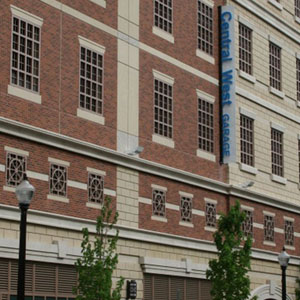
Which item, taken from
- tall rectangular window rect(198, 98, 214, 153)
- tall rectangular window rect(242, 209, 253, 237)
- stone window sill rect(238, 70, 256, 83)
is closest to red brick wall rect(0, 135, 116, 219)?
tall rectangular window rect(198, 98, 214, 153)

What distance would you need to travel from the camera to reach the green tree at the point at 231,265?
32906 millimetres

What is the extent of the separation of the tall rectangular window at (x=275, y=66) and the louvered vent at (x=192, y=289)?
41.4 feet

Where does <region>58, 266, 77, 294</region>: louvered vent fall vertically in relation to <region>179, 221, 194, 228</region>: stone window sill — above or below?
below

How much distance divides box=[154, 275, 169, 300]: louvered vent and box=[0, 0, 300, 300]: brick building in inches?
2.1

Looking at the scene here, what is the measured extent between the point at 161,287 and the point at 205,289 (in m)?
3.51

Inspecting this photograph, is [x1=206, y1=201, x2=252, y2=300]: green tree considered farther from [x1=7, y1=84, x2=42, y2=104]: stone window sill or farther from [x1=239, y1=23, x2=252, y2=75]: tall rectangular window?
[x1=239, y1=23, x2=252, y2=75]: tall rectangular window

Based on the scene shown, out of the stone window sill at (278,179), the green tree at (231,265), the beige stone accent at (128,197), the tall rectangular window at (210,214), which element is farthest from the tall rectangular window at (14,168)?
the stone window sill at (278,179)

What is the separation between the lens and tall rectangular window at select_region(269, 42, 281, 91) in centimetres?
4500

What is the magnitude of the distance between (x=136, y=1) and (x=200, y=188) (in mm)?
8389

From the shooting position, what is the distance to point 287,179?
45094 millimetres

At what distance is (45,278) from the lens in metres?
28.4

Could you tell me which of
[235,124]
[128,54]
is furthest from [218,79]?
[128,54]

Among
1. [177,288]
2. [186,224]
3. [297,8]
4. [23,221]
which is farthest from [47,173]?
[297,8]

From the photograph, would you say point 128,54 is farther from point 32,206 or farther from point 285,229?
point 285,229
